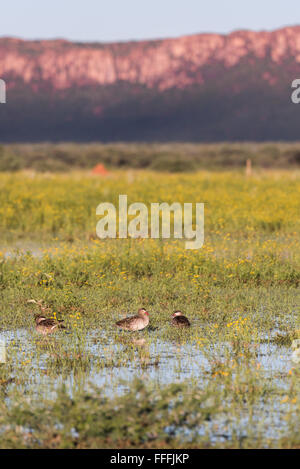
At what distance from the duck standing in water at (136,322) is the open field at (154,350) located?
13 centimetres

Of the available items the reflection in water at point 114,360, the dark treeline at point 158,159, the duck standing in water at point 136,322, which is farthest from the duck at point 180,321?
the dark treeline at point 158,159

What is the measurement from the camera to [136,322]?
11461 millimetres

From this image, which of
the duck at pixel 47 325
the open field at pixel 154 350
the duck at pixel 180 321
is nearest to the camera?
the open field at pixel 154 350

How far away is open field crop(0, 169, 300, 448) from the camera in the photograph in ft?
25.2

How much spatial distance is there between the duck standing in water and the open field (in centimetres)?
13

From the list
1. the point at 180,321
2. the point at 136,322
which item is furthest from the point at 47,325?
the point at 180,321

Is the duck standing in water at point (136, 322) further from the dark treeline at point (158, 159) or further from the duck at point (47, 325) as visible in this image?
the dark treeline at point (158, 159)

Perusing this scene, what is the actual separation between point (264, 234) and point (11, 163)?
4680 cm

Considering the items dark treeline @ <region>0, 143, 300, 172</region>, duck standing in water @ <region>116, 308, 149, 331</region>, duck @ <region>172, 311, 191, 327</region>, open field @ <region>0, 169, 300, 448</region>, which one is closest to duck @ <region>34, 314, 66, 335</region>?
open field @ <region>0, 169, 300, 448</region>

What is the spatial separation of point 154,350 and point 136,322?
78 cm

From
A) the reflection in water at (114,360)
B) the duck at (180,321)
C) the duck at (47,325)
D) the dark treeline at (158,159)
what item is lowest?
the reflection in water at (114,360)

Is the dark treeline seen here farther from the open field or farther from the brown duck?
the brown duck

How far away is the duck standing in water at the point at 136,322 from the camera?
11.5m
